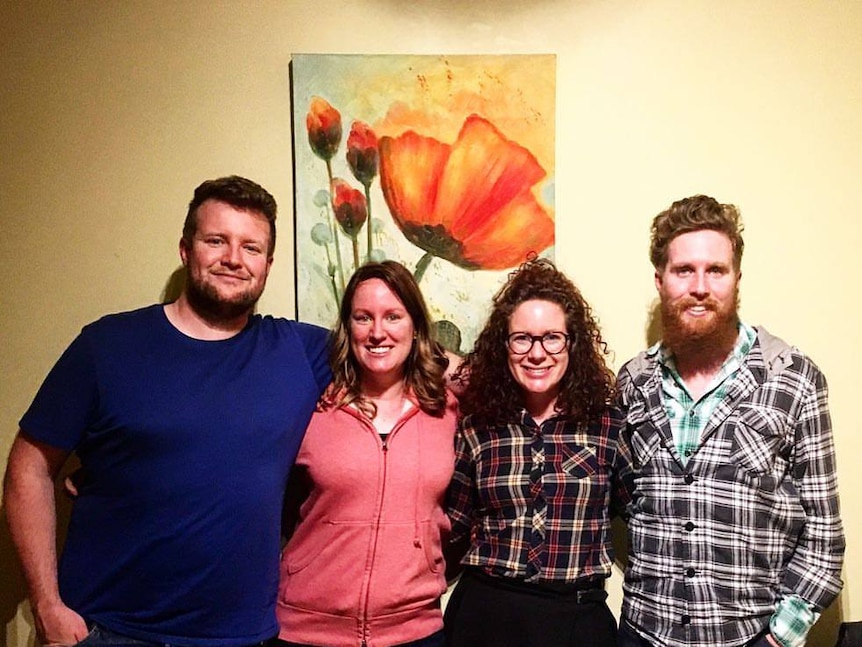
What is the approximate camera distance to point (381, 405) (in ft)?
6.30

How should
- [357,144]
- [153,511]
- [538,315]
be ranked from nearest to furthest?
[153,511]
[538,315]
[357,144]

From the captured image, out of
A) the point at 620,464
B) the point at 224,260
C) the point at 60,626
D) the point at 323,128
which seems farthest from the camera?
the point at 323,128

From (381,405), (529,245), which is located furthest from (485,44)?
(381,405)

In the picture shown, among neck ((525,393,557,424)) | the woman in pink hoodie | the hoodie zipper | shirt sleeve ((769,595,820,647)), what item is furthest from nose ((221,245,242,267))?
shirt sleeve ((769,595,820,647))

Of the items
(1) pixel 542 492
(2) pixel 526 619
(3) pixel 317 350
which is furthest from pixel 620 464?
(3) pixel 317 350

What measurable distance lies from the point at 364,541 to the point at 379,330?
0.54 meters

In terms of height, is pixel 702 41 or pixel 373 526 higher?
pixel 702 41

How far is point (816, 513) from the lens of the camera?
1760mm

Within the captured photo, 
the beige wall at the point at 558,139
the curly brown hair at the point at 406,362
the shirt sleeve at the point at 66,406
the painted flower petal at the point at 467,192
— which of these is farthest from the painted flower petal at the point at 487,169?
the shirt sleeve at the point at 66,406

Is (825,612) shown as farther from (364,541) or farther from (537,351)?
(364,541)

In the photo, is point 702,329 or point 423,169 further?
point 423,169

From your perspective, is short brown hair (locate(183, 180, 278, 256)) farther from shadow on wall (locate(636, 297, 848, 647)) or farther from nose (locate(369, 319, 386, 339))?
shadow on wall (locate(636, 297, 848, 647))

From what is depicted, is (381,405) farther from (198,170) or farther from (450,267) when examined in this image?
(198,170)

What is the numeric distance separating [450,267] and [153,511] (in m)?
1.05
